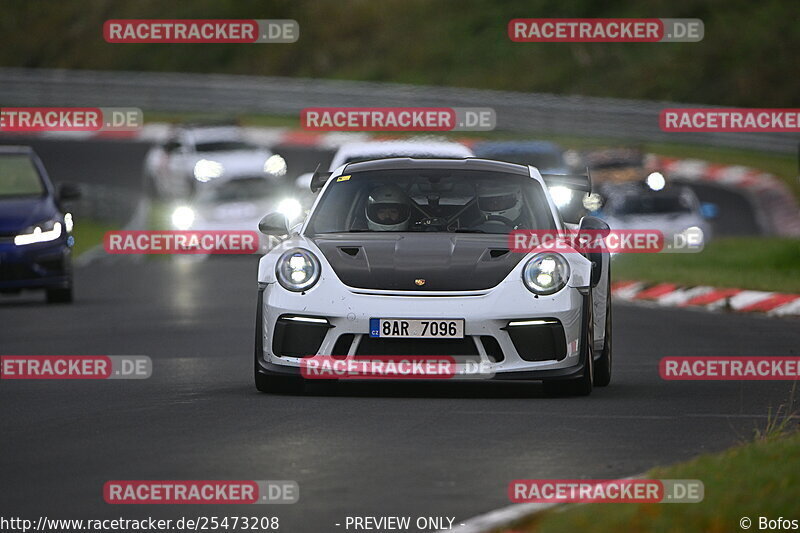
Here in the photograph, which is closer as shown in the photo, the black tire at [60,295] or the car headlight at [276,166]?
the black tire at [60,295]

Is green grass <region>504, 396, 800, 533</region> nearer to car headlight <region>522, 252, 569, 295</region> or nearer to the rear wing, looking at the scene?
car headlight <region>522, 252, 569, 295</region>

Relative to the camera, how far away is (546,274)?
35.8 feet

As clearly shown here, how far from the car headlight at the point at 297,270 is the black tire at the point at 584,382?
58.3 inches

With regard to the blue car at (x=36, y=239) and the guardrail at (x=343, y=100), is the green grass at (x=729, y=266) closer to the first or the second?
the blue car at (x=36, y=239)

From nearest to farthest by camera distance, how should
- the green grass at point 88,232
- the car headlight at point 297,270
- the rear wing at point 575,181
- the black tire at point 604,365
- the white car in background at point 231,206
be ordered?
1. the car headlight at point 297,270
2. the black tire at point 604,365
3. the rear wing at point 575,181
4. the white car in background at point 231,206
5. the green grass at point 88,232

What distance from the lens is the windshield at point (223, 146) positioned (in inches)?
1517

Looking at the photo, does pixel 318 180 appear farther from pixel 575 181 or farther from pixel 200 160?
pixel 200 160

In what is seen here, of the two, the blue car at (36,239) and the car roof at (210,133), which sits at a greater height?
the car roof at (210,133)


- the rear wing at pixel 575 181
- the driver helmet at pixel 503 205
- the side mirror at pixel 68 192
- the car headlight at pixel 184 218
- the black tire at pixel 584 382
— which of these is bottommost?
the black tire at pixel 584 382

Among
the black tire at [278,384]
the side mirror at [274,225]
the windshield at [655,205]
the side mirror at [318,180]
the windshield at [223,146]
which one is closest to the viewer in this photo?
the black tire at [278,384]

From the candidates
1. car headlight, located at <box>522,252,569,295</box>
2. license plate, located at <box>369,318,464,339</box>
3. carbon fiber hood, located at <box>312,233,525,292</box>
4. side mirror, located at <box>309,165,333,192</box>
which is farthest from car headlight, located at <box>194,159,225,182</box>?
license plate, located at <box>369,318,464,339</box>

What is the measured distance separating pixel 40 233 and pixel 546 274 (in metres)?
10.7

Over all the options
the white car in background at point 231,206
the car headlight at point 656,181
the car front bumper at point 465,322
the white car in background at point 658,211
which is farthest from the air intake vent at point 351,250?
the white car in background at point 658,211

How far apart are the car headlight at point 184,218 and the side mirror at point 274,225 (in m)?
19.6
